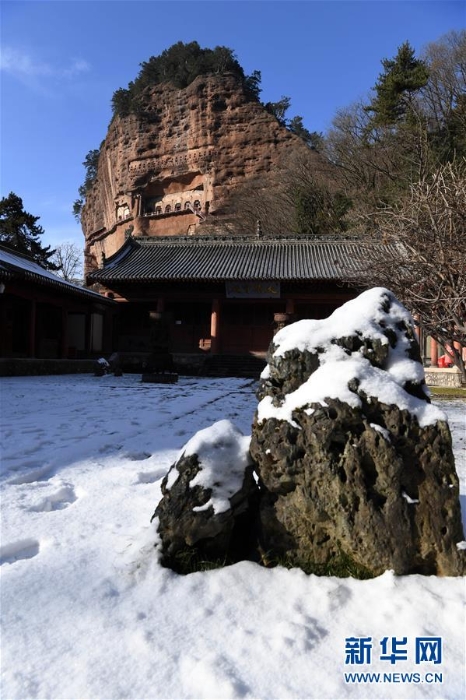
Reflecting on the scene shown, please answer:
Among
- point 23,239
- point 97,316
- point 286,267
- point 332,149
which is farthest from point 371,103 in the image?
point 23,239

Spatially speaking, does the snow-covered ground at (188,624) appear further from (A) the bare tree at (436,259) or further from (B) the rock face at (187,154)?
(B) the rock face at (187,154)

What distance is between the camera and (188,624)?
164 centimetres

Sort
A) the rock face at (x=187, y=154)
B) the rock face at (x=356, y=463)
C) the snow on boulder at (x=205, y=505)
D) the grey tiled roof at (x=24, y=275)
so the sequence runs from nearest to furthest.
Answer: the rock face at (x=356, y=463), the snow on boulder at (x=205, y=505), the grey tiled roof at (x=24, y=275), the rock face at (x=187, y=154)

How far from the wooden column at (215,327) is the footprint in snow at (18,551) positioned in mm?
15490

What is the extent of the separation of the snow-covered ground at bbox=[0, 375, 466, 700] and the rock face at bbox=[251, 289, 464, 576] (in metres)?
0.13

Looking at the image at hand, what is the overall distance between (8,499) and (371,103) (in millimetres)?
28624

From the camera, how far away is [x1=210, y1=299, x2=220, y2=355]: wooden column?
17719 millimetres

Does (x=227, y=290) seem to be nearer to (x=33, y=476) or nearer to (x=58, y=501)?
(x=33, y=476)

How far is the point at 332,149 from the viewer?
Answer: 2805 centimetres

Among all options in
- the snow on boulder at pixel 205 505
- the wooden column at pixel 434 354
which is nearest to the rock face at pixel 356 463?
the snow on boulder at pixel 205 505

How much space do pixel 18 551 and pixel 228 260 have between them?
17.9 meters

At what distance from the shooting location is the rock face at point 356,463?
73.5 inches

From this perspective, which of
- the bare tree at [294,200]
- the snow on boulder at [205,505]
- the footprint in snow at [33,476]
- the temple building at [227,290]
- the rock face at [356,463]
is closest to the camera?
the rock face at [356,463]

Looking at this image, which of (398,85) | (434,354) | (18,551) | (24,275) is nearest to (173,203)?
(398,85)
